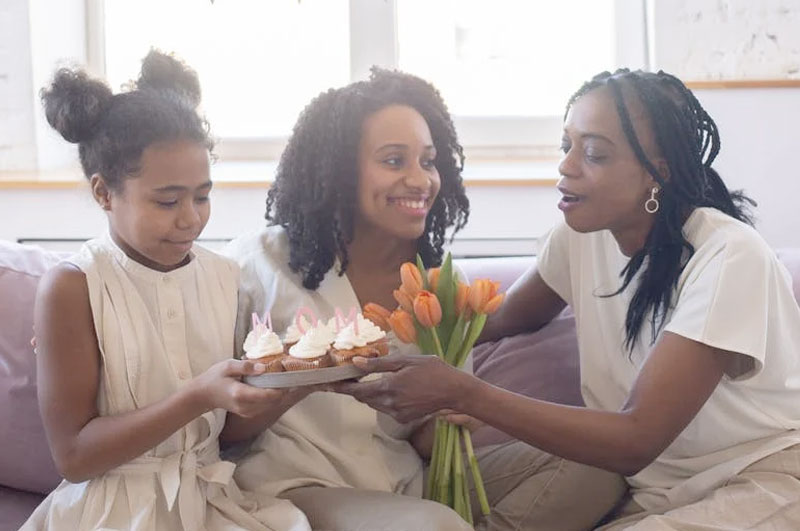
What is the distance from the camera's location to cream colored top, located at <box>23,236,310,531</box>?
1733mm

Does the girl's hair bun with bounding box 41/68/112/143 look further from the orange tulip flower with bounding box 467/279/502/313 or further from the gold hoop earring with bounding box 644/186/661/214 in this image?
the gold hoop earring with bounding box 644/186/661/214

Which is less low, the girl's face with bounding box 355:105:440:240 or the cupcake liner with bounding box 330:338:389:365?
the girl's face with bounding box 355:105:440:240

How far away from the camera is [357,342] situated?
164cm

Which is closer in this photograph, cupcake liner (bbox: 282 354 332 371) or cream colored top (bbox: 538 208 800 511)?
cupcake liner (bbox: 282 354 332 371)

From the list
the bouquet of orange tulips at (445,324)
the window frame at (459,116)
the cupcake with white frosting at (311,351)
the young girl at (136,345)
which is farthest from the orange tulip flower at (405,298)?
the window frame at (459,116)

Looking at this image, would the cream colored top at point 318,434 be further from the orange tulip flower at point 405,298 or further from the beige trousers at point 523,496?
the orange tulip flower at point 405,298

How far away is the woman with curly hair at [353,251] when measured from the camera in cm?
191

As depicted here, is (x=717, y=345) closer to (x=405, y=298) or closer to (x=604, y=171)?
(x=604, y=171)

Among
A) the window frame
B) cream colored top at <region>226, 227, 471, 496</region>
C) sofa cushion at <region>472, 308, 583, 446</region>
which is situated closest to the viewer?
cream colored top at <region>226, 227, 471, 496</region>

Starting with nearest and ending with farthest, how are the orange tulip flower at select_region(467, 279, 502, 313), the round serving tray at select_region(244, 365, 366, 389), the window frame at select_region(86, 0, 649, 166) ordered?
the round serving tray at select_region(244, 365, 366, 389), the orange tulip flower at select_region(467, 279, 502, 313), the window frame at select_region(86, 0, 649, 166)

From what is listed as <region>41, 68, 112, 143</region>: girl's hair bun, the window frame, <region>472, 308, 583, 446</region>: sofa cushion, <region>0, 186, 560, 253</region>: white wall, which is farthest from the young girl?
the window frame

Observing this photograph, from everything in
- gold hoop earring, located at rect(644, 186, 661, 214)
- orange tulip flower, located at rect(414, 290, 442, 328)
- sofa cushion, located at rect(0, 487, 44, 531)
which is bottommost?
sofa cushion, located at rect(0, 487, 44, 531)

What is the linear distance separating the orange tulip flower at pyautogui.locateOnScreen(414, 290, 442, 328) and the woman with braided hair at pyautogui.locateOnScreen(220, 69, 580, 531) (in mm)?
329

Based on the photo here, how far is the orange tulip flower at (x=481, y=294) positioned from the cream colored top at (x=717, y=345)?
30 centimetres
